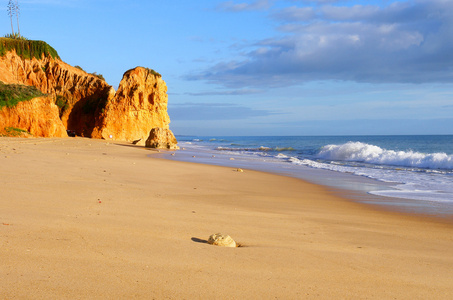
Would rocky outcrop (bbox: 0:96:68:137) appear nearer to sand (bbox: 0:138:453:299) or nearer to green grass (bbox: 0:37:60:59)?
green grass (bbox: 0:37:60:59)

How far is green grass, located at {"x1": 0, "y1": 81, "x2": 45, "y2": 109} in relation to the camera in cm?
2206

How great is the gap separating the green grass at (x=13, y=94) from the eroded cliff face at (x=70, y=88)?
21.7 feet

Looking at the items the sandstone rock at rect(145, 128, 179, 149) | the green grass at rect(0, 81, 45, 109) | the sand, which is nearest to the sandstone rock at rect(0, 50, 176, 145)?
the sandstone rock at rect(145, 128, 179, 149)

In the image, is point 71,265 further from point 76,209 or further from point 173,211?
point 173,211

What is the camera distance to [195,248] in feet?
12.1

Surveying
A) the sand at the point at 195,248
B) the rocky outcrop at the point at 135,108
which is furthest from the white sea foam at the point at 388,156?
the sand at the point at 195,248

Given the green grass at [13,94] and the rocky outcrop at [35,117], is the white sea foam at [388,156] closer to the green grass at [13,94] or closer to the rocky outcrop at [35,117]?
the rocky outcrop at [35,117]

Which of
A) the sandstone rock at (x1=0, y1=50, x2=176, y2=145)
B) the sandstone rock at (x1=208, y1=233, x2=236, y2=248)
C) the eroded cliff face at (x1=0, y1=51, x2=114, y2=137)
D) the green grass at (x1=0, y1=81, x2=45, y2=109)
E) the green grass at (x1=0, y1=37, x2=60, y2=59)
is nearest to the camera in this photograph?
the sandstone rock at (x1=208, y1=233, x2=236, y2=248)

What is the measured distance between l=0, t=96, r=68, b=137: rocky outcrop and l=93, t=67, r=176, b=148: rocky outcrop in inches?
224

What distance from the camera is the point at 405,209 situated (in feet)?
25.8

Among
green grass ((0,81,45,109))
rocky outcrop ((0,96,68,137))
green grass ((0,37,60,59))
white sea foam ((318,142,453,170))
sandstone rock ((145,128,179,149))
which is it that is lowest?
white sea foam ((318,142,453,170))

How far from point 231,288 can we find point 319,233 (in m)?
2.65

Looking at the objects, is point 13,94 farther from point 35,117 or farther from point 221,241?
point 221,241

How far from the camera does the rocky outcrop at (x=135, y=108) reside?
3028 cm
